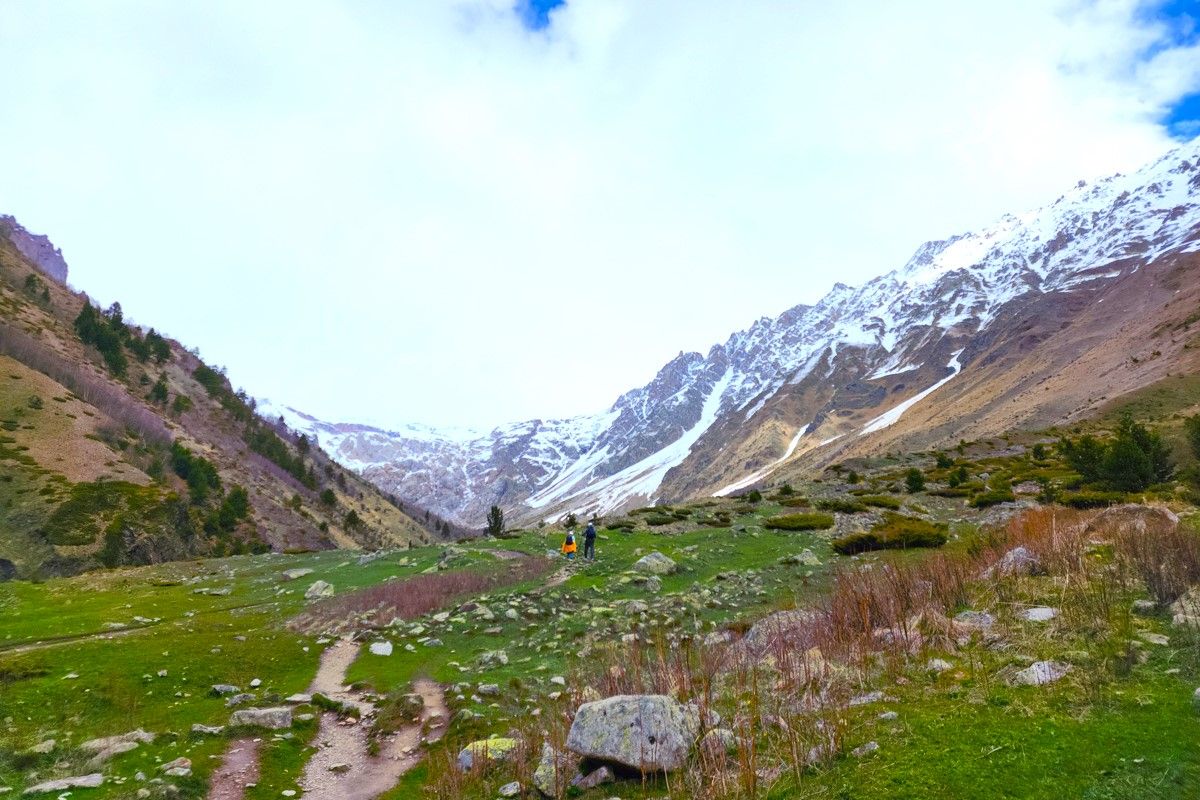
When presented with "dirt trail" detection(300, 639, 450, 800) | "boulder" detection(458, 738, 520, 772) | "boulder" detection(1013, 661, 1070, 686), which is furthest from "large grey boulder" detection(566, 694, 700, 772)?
"dirt trail" detection(300, 639, 450, 800)

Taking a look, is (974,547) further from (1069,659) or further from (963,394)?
(963,394)

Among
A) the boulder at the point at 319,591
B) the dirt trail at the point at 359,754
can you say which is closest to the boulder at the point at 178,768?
the dirt trail at the point at 359,754

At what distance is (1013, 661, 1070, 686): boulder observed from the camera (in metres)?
7.30

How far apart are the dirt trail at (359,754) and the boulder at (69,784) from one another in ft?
9.54

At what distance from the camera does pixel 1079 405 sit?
331ft

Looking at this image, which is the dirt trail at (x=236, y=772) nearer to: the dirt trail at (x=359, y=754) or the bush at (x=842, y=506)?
the dirt trail at (x=359, y=754)

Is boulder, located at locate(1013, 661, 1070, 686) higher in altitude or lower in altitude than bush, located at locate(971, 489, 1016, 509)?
lower

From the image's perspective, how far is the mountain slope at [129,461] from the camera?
43.5 meters

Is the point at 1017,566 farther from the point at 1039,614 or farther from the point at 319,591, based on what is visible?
the point at 319,591

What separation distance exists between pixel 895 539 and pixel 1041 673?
16.7 meters

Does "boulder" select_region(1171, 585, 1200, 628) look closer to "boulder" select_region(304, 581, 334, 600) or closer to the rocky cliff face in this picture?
"boulder" select_region(304, 581, 334, 600)

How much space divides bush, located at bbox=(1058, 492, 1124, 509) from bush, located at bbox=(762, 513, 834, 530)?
379 inches

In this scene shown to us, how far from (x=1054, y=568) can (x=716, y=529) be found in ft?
73.5

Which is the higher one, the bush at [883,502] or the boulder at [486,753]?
the bush at [883,502]
